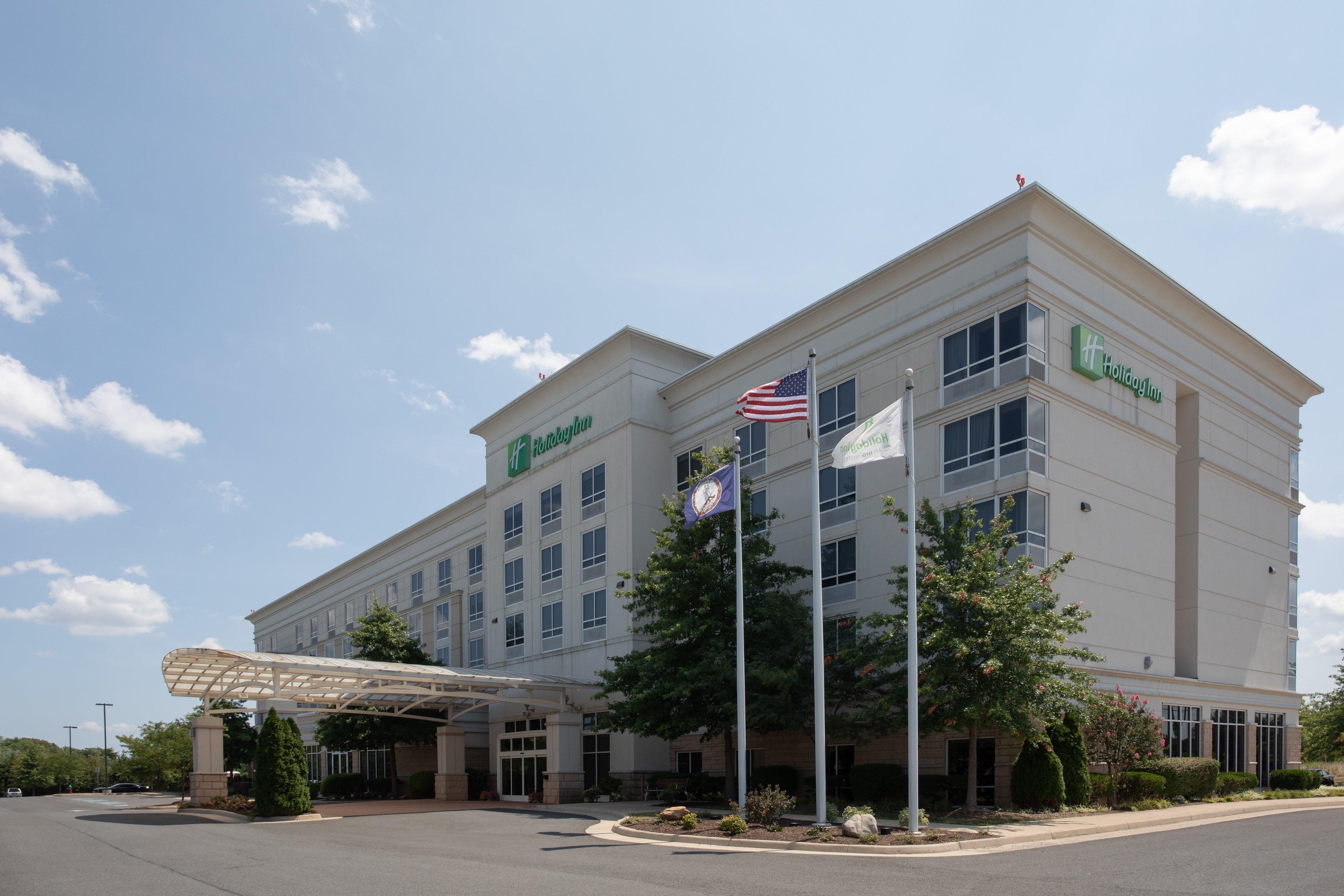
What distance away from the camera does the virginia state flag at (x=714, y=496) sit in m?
22.7

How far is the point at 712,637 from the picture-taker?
29.5m

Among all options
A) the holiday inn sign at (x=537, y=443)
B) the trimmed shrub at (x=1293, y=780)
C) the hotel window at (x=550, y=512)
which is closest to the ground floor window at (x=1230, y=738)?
the trimmed shrub at (x=1293, y=780)

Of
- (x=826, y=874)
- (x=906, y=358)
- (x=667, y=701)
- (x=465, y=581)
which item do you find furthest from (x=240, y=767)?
(x=826, y=874)

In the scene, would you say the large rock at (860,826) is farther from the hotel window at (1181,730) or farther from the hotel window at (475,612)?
the hotel window at (475,612)

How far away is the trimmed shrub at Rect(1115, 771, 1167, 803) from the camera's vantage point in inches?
1006

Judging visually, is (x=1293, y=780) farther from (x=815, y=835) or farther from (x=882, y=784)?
(x=815, y=835)

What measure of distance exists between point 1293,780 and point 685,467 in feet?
78.4

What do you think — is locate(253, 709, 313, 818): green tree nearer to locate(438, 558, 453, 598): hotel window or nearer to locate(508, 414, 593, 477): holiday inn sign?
locate(508, 414, 593, 477): holiday inn sign

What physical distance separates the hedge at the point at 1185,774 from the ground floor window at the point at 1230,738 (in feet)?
10.9

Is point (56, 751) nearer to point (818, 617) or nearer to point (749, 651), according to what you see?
point (749, 651)

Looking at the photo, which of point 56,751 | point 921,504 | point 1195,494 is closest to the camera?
point 921,504

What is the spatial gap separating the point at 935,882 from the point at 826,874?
1778 mm

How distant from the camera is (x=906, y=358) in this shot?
3052 cm

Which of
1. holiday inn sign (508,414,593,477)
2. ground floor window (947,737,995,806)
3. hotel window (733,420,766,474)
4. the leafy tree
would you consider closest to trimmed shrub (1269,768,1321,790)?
the leafy tree
